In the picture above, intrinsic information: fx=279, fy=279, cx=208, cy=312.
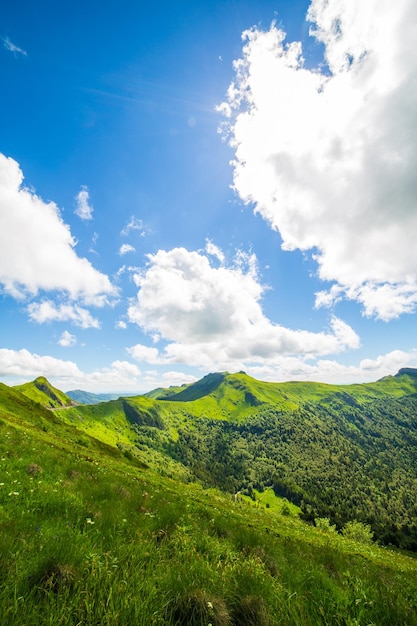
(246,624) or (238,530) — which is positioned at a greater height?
(246,624)

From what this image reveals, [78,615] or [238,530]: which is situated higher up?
[78,615]

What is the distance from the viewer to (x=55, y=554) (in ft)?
13.1

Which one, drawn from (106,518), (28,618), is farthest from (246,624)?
(106,518)

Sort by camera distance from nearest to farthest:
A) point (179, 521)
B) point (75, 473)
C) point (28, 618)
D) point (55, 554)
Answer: point (28, 618)
point (55, 554)
point (179, 521)
point (75, 473)

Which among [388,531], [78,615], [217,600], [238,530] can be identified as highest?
[78,615]

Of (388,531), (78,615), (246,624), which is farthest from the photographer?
(388,531)

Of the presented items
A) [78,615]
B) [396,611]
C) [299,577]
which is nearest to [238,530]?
[299,577]

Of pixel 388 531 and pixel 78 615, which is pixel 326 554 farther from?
pixel 388 531

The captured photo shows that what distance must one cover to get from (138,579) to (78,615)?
3.14 feet

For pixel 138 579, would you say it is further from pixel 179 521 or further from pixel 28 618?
pixel 179 521

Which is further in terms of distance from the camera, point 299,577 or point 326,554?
point 326,554

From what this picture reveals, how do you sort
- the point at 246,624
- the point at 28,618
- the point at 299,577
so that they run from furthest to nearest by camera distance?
the point at 299,577, the point at 246,624, the point at 28,618

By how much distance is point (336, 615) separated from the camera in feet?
12.4

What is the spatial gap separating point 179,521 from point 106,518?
2500 mm
